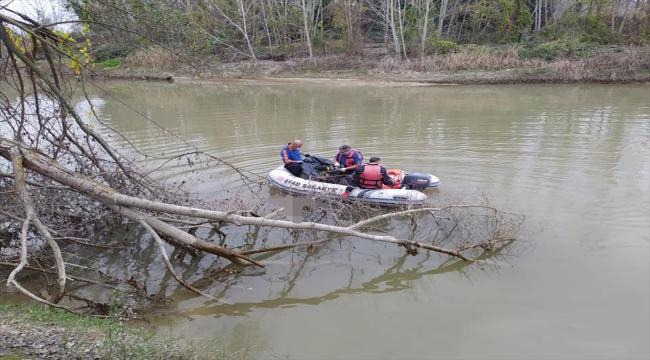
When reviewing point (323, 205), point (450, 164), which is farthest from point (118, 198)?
point (450, 164)

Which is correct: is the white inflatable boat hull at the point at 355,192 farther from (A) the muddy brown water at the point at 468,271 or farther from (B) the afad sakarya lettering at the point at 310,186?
(A) the muddy brown water at the point at 468,271

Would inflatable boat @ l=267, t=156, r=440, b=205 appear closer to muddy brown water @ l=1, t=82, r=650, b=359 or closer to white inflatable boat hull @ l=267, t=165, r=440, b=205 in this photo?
white inflatable boat hull @ l=267, t=165, r=440, b=205

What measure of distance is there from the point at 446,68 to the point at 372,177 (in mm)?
20978

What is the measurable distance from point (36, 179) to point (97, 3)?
9.33ft

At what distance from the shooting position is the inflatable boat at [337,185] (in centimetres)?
779

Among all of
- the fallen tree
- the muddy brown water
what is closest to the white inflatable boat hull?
the fallen tree

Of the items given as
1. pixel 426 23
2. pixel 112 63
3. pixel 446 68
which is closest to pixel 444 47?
pixel 426 23

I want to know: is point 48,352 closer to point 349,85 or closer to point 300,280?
point 300,280

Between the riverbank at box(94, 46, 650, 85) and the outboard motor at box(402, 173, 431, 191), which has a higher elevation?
the riverbank at box(94, 46, 650, 85)

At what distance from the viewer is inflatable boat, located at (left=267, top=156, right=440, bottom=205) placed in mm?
7792

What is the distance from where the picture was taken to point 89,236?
23.0 feet

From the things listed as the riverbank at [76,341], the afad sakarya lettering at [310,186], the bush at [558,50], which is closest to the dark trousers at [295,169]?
the afad sakarya lettering at [310,186]

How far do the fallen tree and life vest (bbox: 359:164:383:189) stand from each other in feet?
2.08

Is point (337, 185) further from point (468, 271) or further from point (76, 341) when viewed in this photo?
point (76, 341)
